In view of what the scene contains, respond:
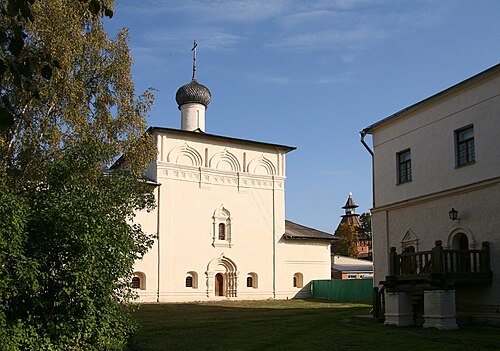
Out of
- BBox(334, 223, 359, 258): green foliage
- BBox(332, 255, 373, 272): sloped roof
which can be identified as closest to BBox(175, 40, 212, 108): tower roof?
BBox(332, 255, 373, 272): sloped roof

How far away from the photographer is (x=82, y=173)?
1063 cm

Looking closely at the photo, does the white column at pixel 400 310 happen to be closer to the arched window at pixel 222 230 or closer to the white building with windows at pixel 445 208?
the white building with windows at pixel 445 208

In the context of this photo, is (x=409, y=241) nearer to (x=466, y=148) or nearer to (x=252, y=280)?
(x=466, y=148)

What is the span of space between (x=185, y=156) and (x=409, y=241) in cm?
1715

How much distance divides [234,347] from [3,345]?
4915 mm

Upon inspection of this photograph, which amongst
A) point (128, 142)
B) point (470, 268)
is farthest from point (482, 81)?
point (128, 142)

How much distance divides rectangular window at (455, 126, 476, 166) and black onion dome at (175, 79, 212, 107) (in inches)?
853

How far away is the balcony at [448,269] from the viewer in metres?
14.4

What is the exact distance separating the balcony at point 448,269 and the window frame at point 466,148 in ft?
8.12

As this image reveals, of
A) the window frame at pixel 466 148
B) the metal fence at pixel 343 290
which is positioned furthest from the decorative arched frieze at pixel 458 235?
the metal fence at pixel 343 290

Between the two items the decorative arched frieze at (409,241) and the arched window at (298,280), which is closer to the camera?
the decorative arched frieze at (409,241)

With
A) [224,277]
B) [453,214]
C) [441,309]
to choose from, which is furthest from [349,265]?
[441,309]

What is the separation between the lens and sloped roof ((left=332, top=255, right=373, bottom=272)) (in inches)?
1869

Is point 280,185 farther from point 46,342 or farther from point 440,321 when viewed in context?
point 46,342
